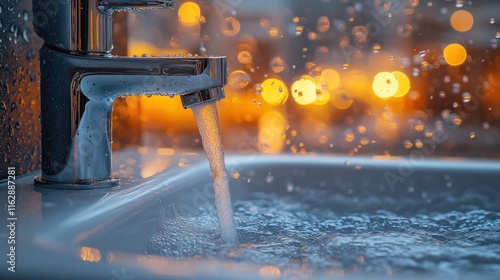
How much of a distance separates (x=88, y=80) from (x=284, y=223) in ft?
0.99

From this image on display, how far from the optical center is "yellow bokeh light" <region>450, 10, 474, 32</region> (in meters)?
5.22

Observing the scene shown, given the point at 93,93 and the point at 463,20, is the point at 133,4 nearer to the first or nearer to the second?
the point at 93,93

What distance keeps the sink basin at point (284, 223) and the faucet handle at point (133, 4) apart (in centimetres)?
19

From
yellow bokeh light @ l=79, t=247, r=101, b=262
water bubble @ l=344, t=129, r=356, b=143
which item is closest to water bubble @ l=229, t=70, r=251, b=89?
yellow bokeh light @ l=79, t=247, r=101, b=262

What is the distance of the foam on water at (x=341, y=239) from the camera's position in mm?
500

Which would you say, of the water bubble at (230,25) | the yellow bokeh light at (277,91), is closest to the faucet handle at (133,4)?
the yellow bokeh light at (277,91)

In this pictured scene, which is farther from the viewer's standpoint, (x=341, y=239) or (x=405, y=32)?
(x=405, y=32)

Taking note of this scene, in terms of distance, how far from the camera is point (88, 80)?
630 mm

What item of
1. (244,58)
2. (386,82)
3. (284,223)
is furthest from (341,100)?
(284,223)

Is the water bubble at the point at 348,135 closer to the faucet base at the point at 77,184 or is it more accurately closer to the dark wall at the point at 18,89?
the dark wall at the point at 18,89

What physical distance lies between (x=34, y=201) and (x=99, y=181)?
3.0 inches

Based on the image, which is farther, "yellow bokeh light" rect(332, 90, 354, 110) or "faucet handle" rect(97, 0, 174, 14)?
"yellow bokeh light" rect(332, 90, 354, 110)

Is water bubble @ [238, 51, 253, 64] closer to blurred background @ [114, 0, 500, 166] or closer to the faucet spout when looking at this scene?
blurred background @ [114, 0, 500, 166]

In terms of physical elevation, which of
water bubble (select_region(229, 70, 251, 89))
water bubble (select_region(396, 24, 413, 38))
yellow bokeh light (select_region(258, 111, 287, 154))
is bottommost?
yellow bokeh light (select_region(258, 111, 287, 154))
